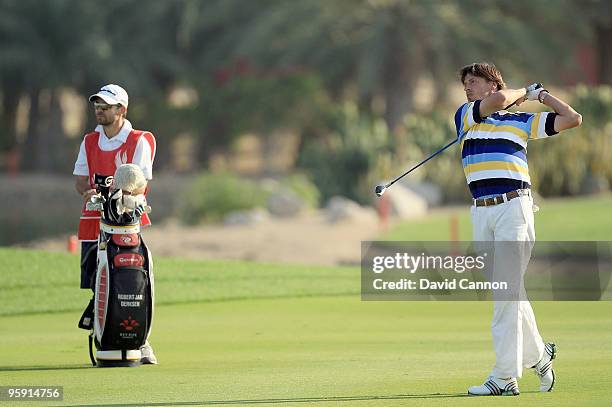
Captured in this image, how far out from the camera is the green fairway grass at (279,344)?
721 cm

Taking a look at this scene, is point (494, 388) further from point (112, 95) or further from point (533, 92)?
point (112, 95)

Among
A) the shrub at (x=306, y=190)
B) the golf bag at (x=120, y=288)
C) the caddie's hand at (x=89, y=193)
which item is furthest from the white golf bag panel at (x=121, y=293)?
the shrub at (x=306, y=190)

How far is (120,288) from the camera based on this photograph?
27.4 feet

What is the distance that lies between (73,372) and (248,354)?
117 cm

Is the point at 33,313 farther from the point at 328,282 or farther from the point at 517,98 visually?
the point at 517,98

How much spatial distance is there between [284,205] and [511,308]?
21.7m

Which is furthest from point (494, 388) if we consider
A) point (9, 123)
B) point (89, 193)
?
point (9, 123)

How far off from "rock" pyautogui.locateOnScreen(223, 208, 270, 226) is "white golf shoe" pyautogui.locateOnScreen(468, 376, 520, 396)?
66.8 ft

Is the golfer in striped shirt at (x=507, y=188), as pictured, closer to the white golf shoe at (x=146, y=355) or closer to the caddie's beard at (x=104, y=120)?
the white golf shoe at (x=146, y=355)

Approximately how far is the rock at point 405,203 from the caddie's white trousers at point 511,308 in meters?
18.8

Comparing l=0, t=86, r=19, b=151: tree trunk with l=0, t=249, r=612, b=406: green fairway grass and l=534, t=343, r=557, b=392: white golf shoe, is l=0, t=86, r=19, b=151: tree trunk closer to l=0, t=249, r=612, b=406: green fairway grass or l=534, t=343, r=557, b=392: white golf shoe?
l=0, t=249, r=612, b=406: green fairway grass

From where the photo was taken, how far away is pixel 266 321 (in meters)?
10.8

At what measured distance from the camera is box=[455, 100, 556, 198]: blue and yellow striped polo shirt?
7203mm

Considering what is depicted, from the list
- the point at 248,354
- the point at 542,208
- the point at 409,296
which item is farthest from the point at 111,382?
the point at 542,208
